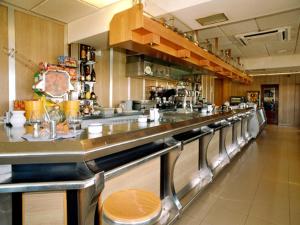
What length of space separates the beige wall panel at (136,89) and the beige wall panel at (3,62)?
2.82m

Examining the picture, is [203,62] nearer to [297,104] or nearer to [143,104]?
[143,104]

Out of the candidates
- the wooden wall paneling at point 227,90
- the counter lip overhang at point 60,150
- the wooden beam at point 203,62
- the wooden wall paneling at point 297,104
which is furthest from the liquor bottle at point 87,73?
the wooden wall paneling at point 297,104

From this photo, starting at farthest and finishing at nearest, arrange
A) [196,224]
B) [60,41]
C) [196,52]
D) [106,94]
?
[106,94] < [60,41] < [196,52] < [196,224]

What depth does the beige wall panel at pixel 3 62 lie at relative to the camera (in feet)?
11.0

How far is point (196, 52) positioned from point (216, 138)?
1.57 m

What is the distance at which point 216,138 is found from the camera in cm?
371

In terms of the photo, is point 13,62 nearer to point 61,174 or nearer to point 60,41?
point 60,41

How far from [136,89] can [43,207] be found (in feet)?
15.4

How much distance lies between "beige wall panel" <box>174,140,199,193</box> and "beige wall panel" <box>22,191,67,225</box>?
4.58 feet

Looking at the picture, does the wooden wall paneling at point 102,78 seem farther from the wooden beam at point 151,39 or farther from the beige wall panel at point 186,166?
the beige wall panel at point 186,166

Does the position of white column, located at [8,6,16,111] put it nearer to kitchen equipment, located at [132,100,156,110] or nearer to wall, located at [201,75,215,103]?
kitchen equipment, located at [132,100,156,110]

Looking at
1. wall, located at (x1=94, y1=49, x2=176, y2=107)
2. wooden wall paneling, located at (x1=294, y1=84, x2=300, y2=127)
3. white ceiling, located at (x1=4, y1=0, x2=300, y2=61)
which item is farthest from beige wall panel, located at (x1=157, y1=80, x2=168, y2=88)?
wooden wall paneling, located at (x1=294, y1=84, x2=300, y2=127)

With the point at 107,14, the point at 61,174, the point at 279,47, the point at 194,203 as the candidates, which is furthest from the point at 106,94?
the point at 279,47

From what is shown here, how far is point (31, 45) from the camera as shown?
A: 376cm
